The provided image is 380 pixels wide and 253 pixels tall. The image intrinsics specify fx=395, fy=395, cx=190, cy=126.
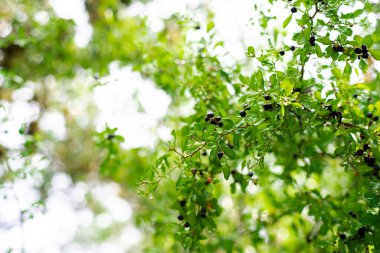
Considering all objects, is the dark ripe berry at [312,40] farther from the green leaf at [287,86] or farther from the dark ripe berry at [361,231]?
the dark ripe berry at [361,231]

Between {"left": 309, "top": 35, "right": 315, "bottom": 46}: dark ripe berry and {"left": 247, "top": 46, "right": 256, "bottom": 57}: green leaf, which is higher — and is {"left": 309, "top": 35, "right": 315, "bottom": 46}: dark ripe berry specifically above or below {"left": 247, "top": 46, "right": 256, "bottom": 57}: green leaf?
below

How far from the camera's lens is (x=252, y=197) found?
11.3ft

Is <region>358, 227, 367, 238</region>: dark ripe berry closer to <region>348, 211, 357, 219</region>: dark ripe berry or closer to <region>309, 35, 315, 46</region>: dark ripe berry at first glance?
<region>348, 211, 357, 219</region>: dark ripe berry

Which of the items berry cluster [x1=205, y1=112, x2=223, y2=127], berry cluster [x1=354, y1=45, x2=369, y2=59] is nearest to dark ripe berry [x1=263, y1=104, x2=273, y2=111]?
berry cluster [x1=205, y1=112, x2=223, y2=127]

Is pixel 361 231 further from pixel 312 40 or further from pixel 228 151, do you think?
pixel 312 40

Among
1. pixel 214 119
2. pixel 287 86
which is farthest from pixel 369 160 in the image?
pixel 214 119

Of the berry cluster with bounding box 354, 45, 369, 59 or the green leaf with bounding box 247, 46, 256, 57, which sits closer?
the berry cluster with bounding box 354, 45, 369, 59

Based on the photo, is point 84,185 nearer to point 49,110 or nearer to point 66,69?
point 49,110

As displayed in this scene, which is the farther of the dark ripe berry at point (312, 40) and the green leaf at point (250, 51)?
the green leaf at point (250, 51)

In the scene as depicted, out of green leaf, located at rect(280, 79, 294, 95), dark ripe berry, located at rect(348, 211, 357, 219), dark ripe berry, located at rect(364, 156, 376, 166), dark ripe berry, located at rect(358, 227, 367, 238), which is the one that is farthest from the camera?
dark ripe berry, located at rect(348, 211, 357, 219)

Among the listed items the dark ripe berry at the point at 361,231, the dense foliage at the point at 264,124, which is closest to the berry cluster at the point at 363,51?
the dense foliage at the point at 264,124

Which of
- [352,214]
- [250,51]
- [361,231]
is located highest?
[250,51]

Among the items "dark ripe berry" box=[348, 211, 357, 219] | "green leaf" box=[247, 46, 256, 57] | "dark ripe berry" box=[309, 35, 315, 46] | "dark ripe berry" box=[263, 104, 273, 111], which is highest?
"green leaf" box=[247, 46, 256, 57]

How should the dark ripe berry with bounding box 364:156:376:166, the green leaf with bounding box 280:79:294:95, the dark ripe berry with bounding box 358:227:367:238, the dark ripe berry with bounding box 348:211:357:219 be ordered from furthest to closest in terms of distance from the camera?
the dark ripe berry with bounding box 348:211:357:219, the dark ripe berry with bounding box 358:227:367:238, the dark ripe berry with bounding box 364:156:376:166, the green leaf with bounding box 280:79:294:95
